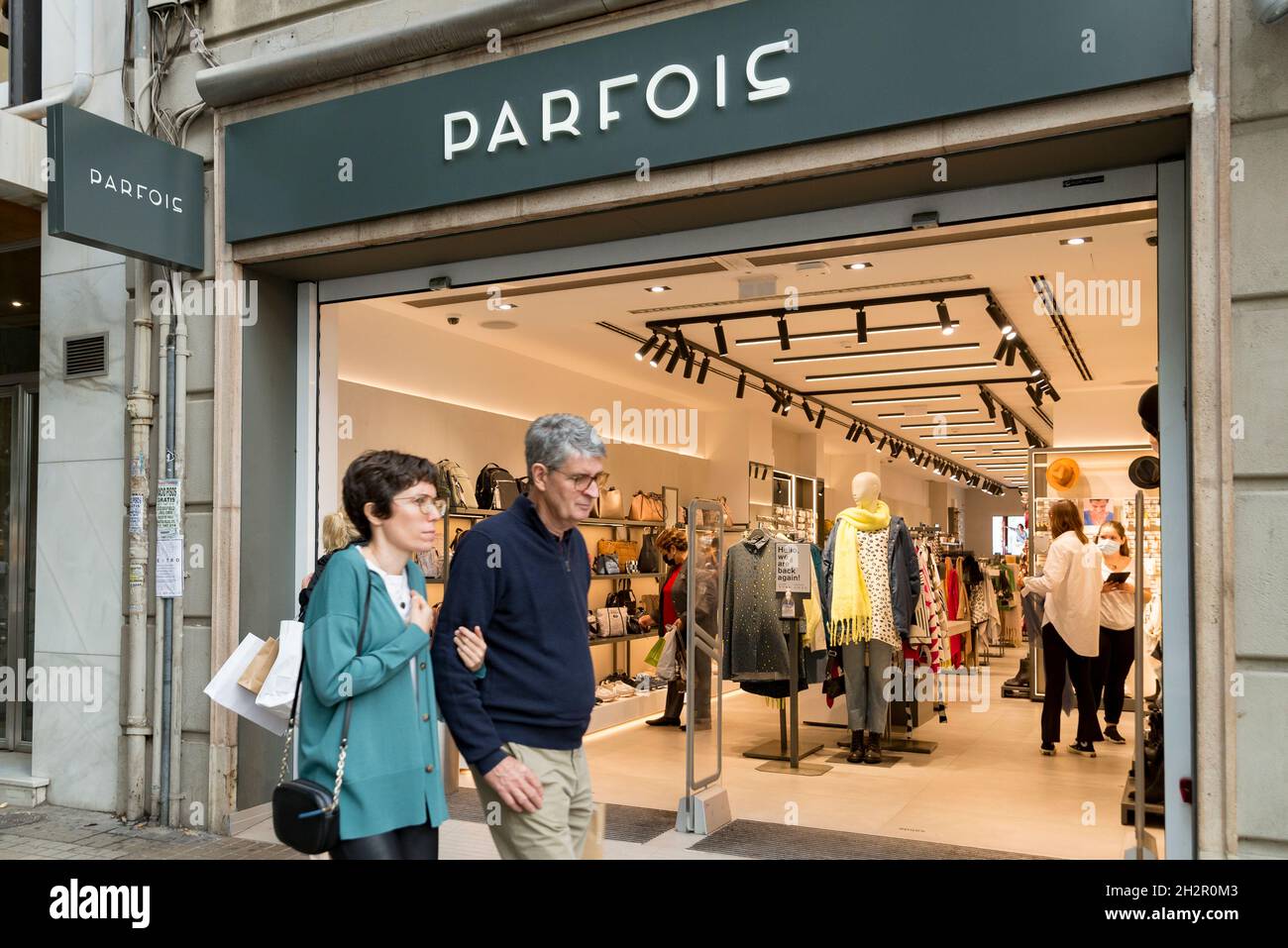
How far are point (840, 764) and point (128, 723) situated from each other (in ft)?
14.1

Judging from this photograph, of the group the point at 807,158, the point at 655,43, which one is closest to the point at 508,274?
the point at 655,43

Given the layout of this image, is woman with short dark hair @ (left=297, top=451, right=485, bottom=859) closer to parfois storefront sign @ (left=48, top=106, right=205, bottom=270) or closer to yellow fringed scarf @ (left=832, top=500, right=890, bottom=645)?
parfois storefront sign @ (left=48, top=106, right=205, bottom=270)

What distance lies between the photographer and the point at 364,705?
247 centimetres

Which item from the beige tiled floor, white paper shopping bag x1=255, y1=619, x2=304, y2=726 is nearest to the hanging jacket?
the beige tiled floor

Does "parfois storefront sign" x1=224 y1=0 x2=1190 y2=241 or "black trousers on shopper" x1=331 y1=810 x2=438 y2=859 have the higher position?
"parfois storefront sign" x1=224 y1=0 x2=1190 y2=241

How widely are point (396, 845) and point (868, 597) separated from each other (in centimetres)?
485

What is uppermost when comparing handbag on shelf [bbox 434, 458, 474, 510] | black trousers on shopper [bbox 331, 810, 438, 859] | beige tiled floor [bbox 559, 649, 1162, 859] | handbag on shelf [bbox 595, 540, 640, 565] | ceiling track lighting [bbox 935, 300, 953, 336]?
ceiling track lighting [bbox 935, 300, 953, 336]

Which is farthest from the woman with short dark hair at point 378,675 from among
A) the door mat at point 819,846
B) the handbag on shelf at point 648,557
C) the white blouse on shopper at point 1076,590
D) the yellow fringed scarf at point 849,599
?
the handbag on shelf at point 648,557

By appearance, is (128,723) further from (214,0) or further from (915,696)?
(915,696)

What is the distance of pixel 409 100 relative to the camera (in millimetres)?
4863

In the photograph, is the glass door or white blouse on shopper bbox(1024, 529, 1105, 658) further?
white blouse on shopper bbox(1024, 529, 1105, 658)

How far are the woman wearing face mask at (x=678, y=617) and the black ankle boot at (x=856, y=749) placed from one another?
1.00 meters

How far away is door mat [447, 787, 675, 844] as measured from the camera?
516cm

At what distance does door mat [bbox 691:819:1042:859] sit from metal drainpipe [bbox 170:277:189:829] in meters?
2.61
